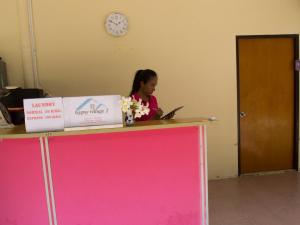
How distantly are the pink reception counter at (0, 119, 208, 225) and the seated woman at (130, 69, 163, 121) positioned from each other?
418 millimetres

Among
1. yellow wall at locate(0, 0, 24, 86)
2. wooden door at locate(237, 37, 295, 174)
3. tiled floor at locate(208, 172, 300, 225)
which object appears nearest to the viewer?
tiled floor at locate(208, 172, 300, 225)

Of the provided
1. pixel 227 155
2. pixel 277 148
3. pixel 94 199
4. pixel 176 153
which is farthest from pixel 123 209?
pixel 277 148

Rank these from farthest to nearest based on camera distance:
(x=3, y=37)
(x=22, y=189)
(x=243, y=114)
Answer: (x=243, y=114), (x=3, y=37), (x=22, y=189)

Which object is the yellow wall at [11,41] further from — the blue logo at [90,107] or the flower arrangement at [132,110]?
the flower arrangement at [132,110]

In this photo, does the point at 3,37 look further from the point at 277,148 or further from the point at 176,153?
the point at 277,148

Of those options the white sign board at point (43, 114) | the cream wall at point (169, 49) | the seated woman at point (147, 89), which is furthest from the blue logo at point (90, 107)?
the cream wall at point (169, 49)

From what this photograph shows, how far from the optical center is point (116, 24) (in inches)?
133

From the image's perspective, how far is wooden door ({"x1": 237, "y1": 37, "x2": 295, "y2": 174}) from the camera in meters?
3.83

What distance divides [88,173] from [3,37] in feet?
6.69

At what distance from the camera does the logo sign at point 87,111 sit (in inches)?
78.7

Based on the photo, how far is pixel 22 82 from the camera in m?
3.29

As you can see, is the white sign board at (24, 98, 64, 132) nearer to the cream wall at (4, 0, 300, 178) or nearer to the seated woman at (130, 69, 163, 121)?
the seated woman at (130, 69, 163, 121)

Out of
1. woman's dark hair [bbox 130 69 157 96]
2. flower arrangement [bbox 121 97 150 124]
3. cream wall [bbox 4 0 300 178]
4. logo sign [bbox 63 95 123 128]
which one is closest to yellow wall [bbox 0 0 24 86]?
cream wall [bbox 4 0 300 178]

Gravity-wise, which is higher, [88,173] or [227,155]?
[88,173]
